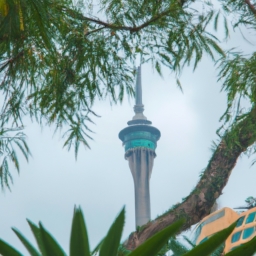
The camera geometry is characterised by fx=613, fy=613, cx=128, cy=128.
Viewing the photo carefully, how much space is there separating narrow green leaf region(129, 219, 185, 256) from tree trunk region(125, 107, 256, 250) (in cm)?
316

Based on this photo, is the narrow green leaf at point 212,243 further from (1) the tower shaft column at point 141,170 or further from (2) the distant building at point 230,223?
(1) the tower shaft column at point 141,170

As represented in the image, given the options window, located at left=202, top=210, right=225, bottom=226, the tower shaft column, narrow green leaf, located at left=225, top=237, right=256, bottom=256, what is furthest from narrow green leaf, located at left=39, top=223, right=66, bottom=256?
the tower shaft column

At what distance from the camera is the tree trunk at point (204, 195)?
418 centimetres

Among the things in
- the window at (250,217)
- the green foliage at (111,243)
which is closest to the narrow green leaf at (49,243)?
the green foliage at (111,243)

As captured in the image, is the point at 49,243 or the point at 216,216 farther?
the point at 216,216

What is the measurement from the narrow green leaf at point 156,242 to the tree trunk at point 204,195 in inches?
125

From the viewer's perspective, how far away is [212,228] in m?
10.3

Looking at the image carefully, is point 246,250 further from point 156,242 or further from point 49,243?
point 49,243

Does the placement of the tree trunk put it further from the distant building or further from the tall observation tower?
the tall observation tower

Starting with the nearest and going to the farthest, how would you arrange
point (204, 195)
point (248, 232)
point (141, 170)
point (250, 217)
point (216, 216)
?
point (204, 195)
point (216, 216)
point (248, 232)
point (250, 217)
point (141, 170)

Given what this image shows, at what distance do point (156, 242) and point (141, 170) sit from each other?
82872mm

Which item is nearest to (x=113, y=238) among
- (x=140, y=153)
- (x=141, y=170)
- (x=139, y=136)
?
(x=139, y=136)

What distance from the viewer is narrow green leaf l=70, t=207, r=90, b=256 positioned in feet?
3.18

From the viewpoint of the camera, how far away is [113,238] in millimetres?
990
